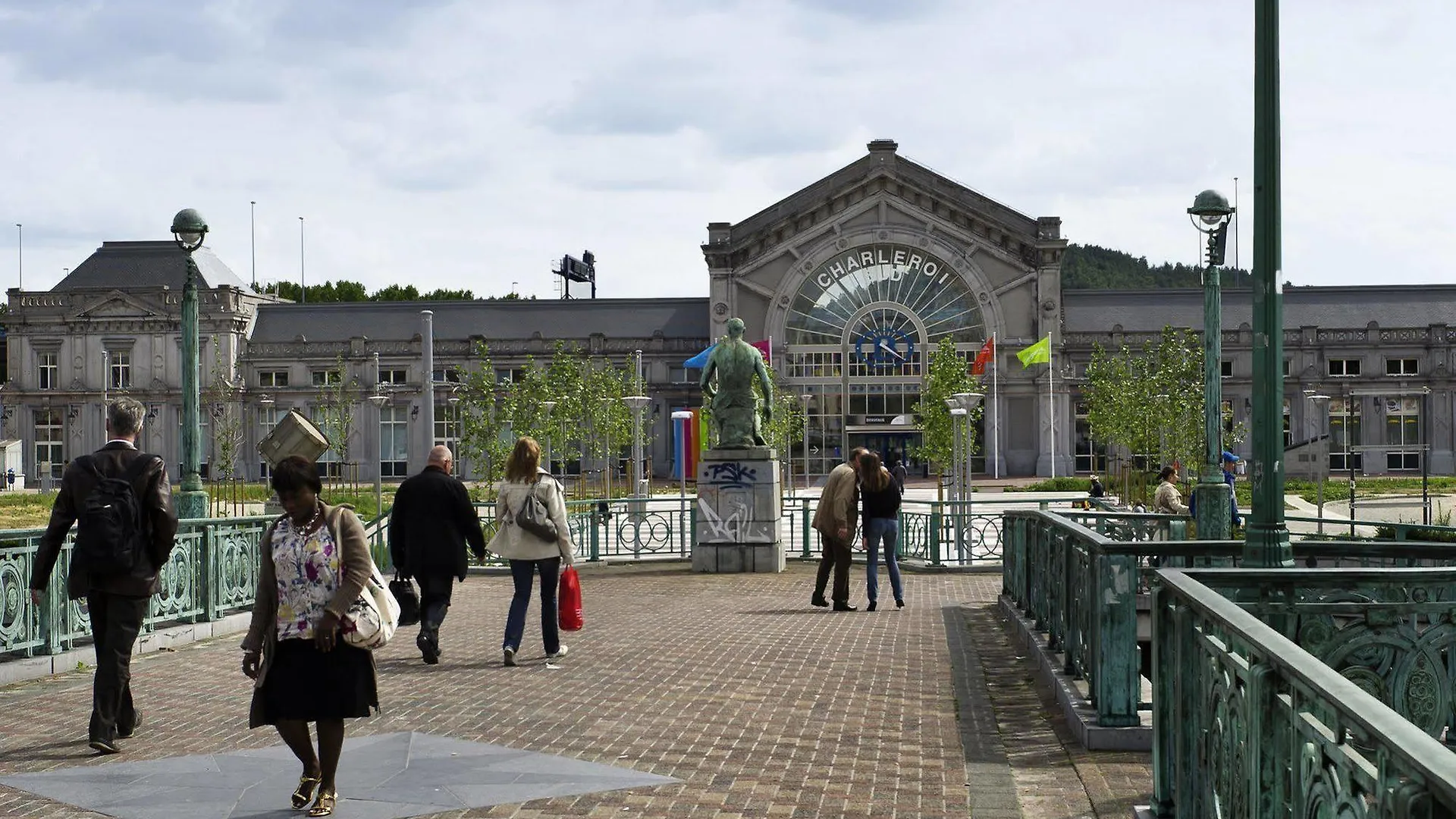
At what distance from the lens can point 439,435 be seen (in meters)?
79.6

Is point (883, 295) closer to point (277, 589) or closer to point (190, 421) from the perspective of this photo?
point (190, 421)

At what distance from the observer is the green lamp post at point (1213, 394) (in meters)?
17.1

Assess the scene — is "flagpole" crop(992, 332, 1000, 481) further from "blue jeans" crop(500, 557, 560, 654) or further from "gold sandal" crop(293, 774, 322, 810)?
"gold sandal" crop(293, 774, 322, 810)

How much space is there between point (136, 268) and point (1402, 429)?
6374 cm

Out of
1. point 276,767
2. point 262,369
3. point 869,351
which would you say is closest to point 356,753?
point 276,767

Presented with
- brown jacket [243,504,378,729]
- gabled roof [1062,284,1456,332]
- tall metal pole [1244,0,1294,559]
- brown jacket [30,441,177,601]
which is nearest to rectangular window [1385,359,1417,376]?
gabled roof [1062,284,1456,332]

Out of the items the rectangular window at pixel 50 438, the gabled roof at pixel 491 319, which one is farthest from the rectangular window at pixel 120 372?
the gabled roof at pixel 491 319

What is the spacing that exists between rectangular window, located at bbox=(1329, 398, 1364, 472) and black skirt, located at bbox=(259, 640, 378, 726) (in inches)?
2733

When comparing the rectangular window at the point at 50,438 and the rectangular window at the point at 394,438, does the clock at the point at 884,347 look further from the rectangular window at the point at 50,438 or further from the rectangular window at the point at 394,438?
the rectangular window at the point at 50,438

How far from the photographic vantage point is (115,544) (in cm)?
853

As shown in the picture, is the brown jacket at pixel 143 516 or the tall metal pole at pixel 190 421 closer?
the brown jacket at pixel 143 516

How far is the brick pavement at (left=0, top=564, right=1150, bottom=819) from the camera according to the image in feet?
23.8

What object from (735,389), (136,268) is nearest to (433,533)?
(735,389)

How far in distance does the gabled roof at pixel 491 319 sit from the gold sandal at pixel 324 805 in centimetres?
7330
